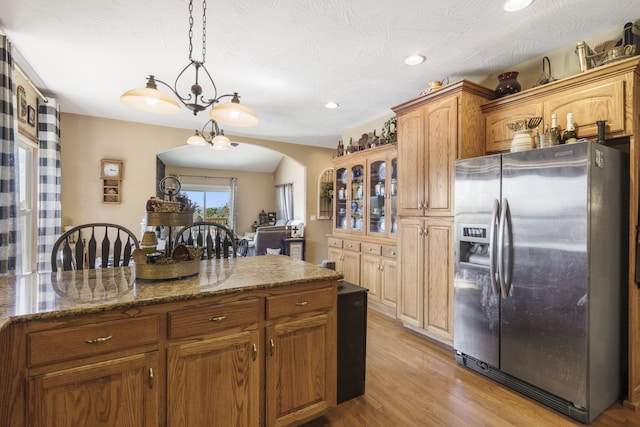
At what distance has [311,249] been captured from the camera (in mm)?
6391

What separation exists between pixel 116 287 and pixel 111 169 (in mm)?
3865

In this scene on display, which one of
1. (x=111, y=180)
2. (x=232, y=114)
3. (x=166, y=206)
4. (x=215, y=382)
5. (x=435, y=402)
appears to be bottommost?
(x=435, y=402)

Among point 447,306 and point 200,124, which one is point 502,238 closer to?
point 447,306

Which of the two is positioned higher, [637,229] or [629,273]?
[637,229]

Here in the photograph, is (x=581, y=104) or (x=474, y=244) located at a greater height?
(x=581, y=104)

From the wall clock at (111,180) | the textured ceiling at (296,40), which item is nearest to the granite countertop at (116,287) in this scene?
the textured ceiling at (296,40)

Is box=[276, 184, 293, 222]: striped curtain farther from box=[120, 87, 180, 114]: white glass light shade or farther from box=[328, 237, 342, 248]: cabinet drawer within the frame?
box=[120, 87, 180, 114]: white glass light shade

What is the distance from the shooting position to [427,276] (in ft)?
9.60

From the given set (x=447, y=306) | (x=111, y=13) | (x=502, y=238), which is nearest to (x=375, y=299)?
(x=447, y=306)

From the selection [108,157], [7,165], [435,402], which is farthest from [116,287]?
[108,157]

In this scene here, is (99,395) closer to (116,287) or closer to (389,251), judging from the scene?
(116,287)

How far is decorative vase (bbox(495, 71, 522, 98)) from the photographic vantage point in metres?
2.61

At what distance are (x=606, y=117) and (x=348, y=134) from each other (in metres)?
3.48

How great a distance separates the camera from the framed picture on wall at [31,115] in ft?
10.4
